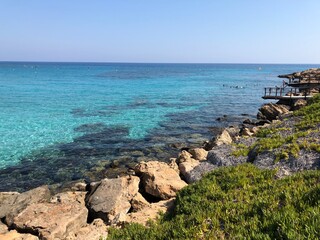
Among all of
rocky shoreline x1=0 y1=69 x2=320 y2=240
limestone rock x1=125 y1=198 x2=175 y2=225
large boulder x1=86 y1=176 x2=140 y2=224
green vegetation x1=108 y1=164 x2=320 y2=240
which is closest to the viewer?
green vegetation x1=108 y1=164 x2=320 y2=240

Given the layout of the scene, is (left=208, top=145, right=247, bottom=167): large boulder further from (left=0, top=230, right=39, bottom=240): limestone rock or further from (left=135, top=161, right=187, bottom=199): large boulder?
(left=0, top=230, right=39, bottom=240): limestone rock

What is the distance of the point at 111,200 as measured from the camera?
13.7 meters

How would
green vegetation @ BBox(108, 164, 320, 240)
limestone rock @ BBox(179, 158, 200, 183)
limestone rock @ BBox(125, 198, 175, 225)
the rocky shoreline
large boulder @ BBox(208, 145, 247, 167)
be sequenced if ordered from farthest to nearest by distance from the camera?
1. limestone rock @ BBox(179, 158, 200, 183)
2. large boulder @ BBox(208, 145, 247, 167)
3. the rocky shoreline
4. limestone rock @ BBox(125, 198, 175, 225)
5. green vegetation @ BBox(108, 164, 320, 240)

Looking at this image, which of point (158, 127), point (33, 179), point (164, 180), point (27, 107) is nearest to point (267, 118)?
point (158, 127)

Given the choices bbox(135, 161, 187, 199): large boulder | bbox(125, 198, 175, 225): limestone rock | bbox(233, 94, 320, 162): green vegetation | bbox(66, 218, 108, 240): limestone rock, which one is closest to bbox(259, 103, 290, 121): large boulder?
bbox(233, 94, 320, 162): green vegetation

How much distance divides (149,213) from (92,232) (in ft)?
7.84

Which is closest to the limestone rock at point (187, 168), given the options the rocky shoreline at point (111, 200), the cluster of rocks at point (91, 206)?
the rocky shoreline at point (111, 200)

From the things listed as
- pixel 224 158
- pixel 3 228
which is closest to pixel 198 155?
pixel 224 158

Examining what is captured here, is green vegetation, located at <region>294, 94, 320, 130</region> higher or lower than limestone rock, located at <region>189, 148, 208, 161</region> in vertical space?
higher

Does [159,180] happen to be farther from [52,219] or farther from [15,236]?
[15,236]

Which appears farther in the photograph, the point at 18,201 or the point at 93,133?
the point at 93,133

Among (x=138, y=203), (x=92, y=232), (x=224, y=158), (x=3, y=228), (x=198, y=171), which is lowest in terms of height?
(x=3, y=228)

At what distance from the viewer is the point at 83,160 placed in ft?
76.0

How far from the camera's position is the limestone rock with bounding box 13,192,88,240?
1171 cm
